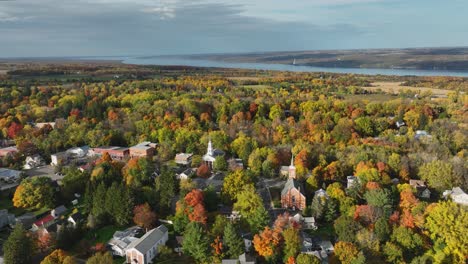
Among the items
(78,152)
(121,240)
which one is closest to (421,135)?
(121,240)

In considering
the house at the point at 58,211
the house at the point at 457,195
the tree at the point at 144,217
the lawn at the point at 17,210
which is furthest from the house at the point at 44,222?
the house at the point at 457,195

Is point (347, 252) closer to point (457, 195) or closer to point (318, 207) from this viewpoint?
point (318, 207)

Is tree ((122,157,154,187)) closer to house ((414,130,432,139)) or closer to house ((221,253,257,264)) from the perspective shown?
house ((221,253,257,264))

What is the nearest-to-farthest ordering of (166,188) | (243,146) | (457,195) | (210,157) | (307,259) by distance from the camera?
(307,259) < (166,188) < (457,195) < (210,157) < (243,146)

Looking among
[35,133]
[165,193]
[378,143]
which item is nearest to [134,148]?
[35,133]

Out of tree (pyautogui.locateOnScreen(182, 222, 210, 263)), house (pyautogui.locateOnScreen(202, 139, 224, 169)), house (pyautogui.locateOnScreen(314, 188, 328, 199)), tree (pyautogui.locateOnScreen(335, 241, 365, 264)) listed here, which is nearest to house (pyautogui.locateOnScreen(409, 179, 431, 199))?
house (pyautogui.locateOnScreen(314, 188, 328, 199))

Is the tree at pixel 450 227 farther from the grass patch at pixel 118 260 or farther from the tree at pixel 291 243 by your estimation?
the grass patch at pixel 118 260
